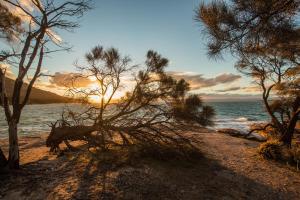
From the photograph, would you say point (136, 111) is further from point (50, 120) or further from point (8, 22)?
point (50, 120)

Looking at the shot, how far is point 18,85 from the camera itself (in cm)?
905

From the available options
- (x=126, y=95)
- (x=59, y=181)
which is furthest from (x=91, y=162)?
(x=126, y=95)

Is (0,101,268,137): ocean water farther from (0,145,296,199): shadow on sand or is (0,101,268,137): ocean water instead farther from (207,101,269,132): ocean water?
(0,145,296,199): shadow on sand

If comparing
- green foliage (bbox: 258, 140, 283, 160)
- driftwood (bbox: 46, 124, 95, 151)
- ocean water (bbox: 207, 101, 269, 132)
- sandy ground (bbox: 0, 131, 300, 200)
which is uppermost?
driftwood (bbox: 46, 124, 95, 151)

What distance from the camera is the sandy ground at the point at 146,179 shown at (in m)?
7.59

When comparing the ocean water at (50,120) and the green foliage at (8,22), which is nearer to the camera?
the green foliage at (8,22)

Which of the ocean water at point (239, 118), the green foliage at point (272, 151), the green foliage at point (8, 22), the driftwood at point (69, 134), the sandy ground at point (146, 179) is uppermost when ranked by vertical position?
the green foliage at point (8, 22)

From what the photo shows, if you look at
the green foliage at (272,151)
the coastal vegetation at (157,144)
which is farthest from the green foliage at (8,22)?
the green foliage at (272,151)

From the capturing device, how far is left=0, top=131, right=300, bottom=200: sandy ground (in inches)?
299

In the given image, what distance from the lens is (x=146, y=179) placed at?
8.51 meters

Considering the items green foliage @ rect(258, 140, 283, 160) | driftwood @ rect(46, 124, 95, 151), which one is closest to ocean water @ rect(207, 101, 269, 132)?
green foliage @ rect(258, 140, 283, 160)

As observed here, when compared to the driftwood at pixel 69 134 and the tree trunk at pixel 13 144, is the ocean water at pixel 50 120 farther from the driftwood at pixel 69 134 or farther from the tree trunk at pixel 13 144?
the tree trunk at pixel 13 144

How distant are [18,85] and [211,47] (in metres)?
6.72

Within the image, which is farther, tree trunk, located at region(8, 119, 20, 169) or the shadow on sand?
tree trunk, located at region(8, 119, 20, 169)
